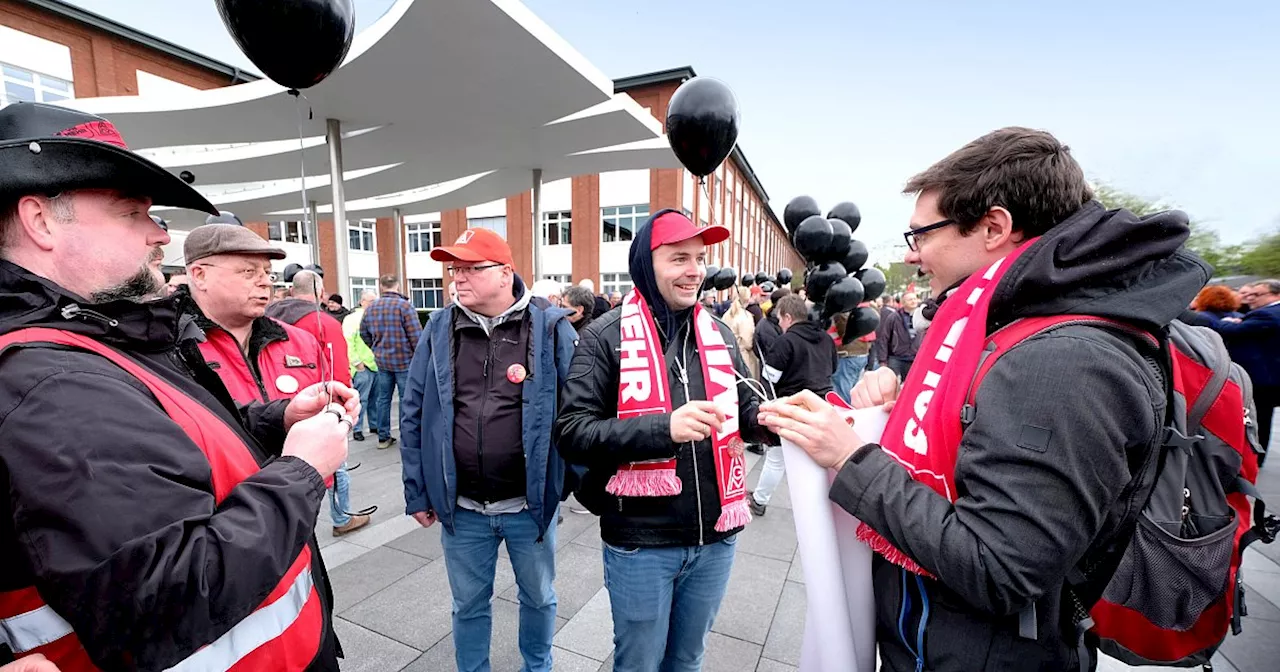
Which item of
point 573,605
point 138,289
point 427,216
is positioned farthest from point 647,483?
point 427,216

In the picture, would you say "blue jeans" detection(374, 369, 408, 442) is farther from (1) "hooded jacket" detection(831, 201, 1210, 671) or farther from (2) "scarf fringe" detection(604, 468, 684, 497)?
(1) "hooded jacket" detection(831, 201, 1210, 671)

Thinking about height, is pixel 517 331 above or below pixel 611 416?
above

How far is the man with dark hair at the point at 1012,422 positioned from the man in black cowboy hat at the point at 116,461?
1.16 m

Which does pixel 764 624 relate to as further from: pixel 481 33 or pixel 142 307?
pixel 481 33

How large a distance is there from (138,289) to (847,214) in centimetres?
587

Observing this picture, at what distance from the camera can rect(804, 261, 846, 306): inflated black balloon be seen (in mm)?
5152

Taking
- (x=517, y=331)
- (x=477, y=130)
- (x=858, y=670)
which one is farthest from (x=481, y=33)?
(x=858, y=670)

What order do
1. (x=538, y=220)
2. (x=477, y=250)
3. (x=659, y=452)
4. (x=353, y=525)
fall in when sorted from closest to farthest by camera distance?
(x=659, y=452) → (x=477, y=250) → (x=353, y=525) → (x=538, y=220)

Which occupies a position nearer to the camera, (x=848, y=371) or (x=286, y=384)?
(x=286, y=384)

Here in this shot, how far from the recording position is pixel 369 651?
106 inches

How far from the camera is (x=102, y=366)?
985mm

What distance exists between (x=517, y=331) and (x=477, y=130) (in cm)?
1125

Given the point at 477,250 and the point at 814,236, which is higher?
the point at 814,236

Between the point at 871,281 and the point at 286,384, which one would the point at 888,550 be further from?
the point at 871,281
